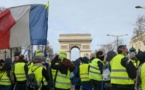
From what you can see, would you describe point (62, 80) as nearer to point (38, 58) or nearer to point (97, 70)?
point (38, 58)

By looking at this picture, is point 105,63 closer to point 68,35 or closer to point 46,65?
point 46,65

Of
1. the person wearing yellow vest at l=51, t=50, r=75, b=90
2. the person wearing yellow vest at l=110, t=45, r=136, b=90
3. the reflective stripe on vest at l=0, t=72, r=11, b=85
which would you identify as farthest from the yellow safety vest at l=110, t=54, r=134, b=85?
the reflective stripe on vest at l=0, t=72, r=11, b=85

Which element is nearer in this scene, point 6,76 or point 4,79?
point 6,76

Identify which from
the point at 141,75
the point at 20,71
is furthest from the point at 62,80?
the point at 141,75

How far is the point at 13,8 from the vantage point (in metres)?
14.0

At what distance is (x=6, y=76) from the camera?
14.9 m

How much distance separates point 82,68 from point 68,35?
107m

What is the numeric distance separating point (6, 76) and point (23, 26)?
1.91 metres

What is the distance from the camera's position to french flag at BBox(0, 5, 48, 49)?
13883 mm

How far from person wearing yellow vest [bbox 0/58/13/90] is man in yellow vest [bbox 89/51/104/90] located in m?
2.81

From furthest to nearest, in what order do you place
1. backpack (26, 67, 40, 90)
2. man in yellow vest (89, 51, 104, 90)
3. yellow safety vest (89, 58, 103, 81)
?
yellow safety vest (89, 58, 103, 81)
man in yellow vest (89, 51, 104, 90)
backpack (26, 67, 40, 90)

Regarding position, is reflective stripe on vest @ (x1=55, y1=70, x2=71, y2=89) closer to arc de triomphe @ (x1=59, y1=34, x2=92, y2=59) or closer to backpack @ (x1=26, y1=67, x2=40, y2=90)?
backpack @ (x1=26, y1=67, x2=40, y2=90)

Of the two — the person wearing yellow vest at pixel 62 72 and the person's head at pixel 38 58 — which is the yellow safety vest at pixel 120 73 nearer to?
the person wearing yellow vest at pixel 62 72

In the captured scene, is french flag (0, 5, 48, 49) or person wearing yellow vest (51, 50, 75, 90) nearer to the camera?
person wearing yellow vest (51, 50, 75, 90)
